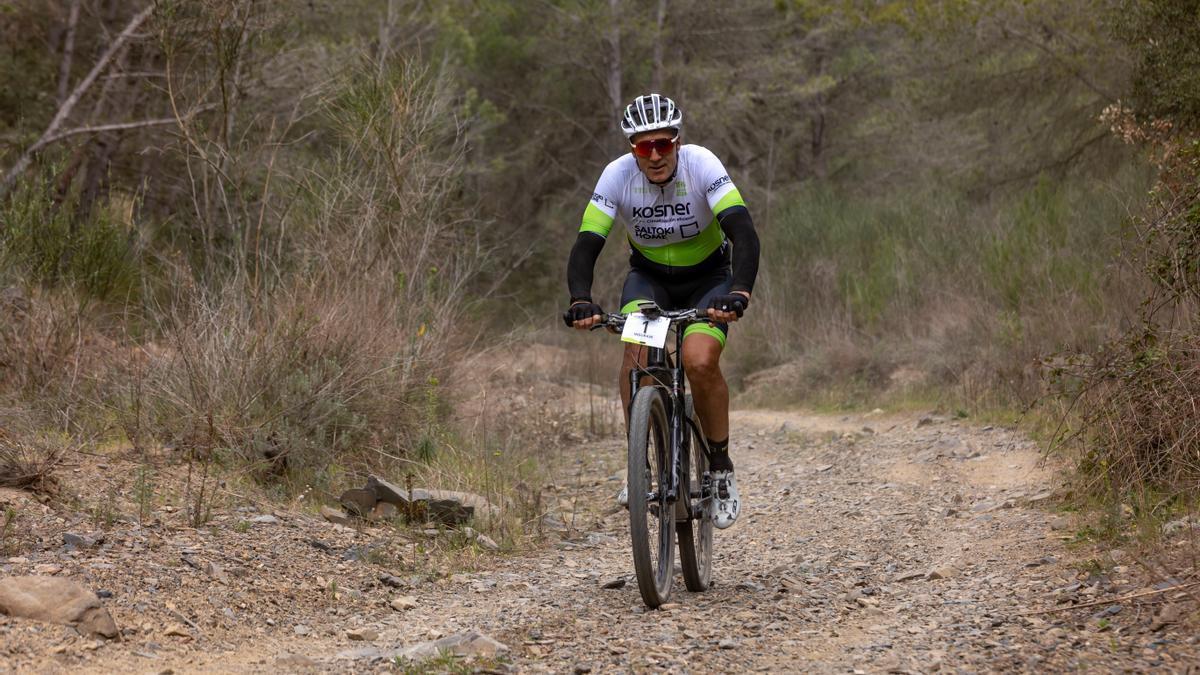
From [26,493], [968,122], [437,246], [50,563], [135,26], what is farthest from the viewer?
[968,122]

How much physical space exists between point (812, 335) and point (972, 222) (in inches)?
99.6

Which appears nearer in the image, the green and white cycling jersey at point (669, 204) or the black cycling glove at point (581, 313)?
the black cycling glove at point (581, 313)

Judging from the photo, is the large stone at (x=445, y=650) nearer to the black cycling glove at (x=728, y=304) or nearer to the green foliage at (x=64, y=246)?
the black cycling glove at (x=728, y=304)

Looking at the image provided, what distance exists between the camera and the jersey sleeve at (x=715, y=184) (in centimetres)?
566

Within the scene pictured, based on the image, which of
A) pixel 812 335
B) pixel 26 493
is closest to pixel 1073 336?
pixel 812 335

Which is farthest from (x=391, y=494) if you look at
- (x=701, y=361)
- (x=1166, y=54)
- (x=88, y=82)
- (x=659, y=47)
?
(x=659, y=47)

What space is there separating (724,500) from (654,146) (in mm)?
1642

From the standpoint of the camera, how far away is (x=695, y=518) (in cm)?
547

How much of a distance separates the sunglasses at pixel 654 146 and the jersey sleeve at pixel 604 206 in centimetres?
17

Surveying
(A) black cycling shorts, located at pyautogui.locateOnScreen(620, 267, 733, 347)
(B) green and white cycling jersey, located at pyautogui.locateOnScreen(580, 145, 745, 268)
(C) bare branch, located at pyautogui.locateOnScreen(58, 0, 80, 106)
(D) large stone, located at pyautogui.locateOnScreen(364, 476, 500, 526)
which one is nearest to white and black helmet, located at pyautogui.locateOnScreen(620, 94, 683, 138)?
(B) green and white cycling jersey, located at pyautogui.locateOnScreen(580, 145, 745, 268)

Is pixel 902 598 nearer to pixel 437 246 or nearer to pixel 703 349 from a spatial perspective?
pixel 703 349

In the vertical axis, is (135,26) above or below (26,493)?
above

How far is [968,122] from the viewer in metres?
19.5

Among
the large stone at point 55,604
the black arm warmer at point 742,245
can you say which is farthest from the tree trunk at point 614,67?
the large stone at point 55,604
